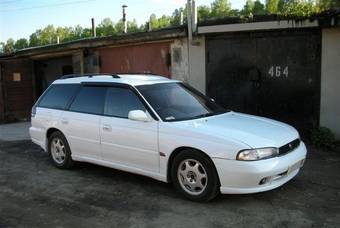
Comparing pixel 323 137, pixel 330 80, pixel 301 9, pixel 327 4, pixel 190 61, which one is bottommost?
pixel 323 137

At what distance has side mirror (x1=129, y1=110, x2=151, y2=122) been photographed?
6.08 meters

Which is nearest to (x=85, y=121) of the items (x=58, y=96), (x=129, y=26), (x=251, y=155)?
(x=58, y=96)

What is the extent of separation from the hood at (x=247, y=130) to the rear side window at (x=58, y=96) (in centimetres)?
258

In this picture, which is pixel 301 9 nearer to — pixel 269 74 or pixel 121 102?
pixel 269 74

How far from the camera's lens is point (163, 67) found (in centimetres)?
1192

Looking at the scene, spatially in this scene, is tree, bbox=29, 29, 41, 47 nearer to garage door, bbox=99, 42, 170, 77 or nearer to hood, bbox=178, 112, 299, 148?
garage door, bbox=99, 42, 170, 77

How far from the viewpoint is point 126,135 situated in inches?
250

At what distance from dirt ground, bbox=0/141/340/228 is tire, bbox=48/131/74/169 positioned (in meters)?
0.17

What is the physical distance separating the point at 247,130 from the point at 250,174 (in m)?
0.67

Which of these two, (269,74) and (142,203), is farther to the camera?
(269,74)

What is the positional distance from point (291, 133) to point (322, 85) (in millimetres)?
3629

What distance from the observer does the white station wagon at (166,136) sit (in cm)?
534

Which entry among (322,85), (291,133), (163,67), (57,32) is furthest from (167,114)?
(57,32)

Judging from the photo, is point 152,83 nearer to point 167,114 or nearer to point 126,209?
point 167,114
